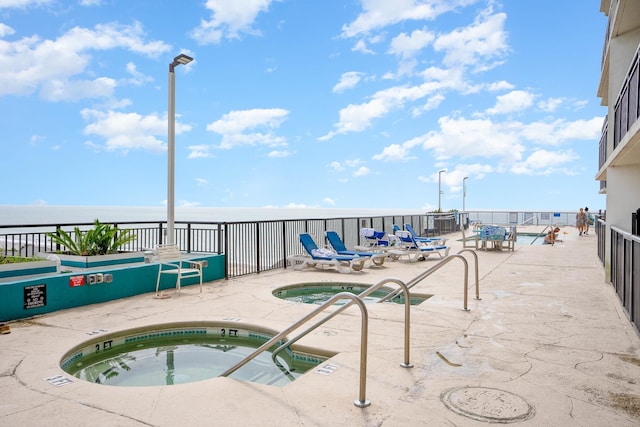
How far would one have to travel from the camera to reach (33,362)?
4.46m

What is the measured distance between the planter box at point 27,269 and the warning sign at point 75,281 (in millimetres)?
903

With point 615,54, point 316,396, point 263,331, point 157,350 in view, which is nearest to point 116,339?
point 157,350

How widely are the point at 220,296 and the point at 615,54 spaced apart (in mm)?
11075

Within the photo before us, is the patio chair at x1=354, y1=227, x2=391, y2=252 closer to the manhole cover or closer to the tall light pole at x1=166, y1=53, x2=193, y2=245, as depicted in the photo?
the tall light pole at x1=166, y1=53, x2=193, y2=245

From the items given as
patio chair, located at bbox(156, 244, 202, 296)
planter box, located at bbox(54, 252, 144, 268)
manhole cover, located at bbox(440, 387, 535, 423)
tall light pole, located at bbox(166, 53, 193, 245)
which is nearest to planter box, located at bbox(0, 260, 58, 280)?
planter box, located at bbox(54, 252, 144, 268)

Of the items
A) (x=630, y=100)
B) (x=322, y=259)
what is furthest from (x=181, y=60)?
(x=630, y=100)

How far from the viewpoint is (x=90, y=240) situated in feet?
28.7

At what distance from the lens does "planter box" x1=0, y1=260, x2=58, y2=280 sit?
23.0 feet

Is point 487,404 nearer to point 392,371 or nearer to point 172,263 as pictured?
point 392,371

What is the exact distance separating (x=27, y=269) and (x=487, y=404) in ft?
24.0

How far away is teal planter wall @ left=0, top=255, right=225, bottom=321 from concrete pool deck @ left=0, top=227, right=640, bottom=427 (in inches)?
7.9

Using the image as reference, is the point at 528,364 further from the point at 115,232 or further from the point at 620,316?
the point at 115,232

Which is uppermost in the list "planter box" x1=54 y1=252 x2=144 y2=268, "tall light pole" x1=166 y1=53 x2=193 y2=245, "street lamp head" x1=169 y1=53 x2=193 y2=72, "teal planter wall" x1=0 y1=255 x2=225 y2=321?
"street lamp head" x1=169 y1=53 x2=193 y2=72

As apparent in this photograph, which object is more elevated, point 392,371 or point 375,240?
point 375,240
